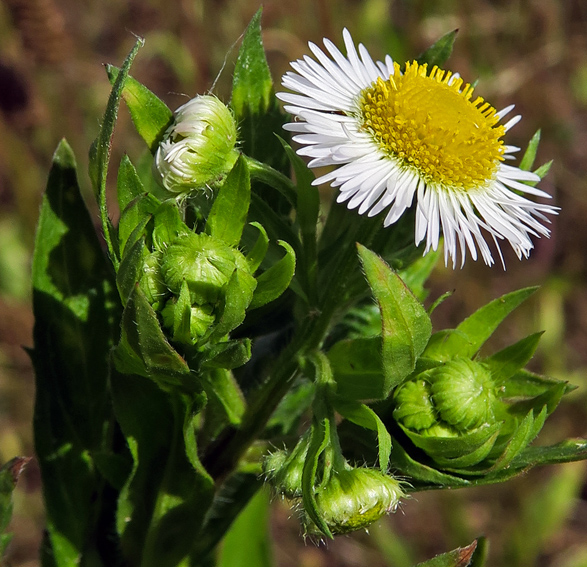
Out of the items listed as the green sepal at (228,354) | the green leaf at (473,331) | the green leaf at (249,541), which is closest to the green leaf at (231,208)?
the green sepal at (228,354)

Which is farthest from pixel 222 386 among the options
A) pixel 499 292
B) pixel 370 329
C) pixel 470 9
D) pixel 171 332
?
pixel 470 9

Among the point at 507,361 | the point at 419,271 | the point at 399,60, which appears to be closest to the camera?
the point at 507,361

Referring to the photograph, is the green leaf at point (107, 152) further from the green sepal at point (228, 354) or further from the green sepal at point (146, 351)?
the green sepal at point (228, 354)

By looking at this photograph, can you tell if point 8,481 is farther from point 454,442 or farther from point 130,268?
point 454,442

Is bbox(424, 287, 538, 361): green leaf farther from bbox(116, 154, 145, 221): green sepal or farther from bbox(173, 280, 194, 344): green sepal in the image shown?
bbox(116, 154, 145, 221): green sepal

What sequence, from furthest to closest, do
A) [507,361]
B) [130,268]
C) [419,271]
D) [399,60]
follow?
[399,60], [419,271], [507,361], [130,268]

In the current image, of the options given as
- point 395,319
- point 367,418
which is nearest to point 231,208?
point 395,319

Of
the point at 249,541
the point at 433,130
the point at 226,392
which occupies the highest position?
the point at 433,130
